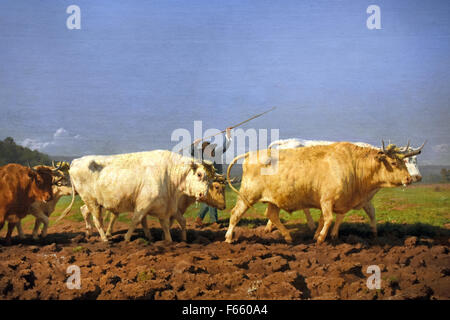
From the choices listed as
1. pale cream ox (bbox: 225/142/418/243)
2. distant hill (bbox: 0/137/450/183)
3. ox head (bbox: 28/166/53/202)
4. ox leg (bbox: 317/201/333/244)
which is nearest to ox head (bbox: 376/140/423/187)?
pale cream ox (bbox: 225/142/418/243)

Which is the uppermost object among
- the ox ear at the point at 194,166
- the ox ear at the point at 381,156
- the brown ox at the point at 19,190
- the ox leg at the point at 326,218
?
the ox ear at the point at 381,156

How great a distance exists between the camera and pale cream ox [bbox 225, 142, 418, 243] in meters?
10.2

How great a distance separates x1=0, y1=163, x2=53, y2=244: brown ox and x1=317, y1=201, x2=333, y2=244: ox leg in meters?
7.09

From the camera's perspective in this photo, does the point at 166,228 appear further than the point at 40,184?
No

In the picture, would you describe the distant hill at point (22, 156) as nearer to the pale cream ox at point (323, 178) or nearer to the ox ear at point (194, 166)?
the ox ear at point (194, 166)

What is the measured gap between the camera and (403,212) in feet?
44.7

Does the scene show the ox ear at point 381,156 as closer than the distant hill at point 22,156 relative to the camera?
Yes

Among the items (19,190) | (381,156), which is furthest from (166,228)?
(381,156)

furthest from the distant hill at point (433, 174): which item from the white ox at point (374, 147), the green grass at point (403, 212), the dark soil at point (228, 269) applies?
the dark soil at point (228, 269)

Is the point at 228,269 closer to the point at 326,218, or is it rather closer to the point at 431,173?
the point at 326,218

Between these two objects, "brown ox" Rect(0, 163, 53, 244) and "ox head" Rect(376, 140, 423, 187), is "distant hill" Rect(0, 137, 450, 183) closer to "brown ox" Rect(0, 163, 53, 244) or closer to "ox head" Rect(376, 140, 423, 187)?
"brown ox" Rect(0, 163, 53, 244)

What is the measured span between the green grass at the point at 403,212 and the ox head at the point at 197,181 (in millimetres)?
2321

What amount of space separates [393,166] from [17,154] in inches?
438

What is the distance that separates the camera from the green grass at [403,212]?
41.5 ft
